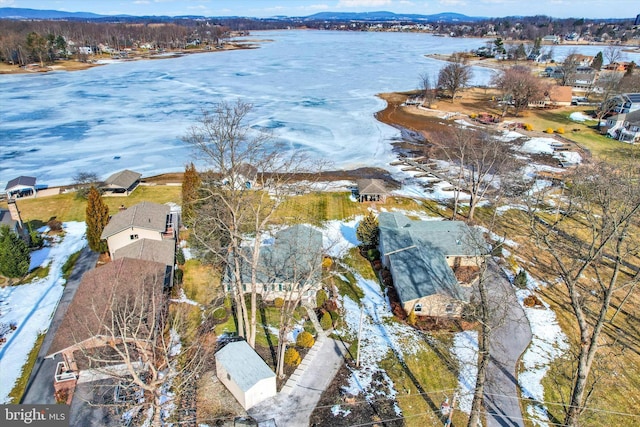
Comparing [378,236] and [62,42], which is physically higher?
[62,42]

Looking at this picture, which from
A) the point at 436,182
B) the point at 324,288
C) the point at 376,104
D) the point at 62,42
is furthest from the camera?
the point at 62,42

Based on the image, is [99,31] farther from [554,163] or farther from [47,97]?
[554,163]

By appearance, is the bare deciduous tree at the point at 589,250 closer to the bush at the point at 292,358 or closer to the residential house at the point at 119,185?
the bush at the point at 292,358

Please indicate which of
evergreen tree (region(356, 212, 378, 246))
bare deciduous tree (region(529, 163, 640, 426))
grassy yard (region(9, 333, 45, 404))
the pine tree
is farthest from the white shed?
the pine tree

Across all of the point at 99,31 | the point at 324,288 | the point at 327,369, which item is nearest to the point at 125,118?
the point at 324,288

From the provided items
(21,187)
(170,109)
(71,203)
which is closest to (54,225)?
(71,203)

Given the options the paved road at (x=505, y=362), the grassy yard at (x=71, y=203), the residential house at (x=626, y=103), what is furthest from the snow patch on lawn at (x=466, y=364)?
the residential house at (x=626, y=103)

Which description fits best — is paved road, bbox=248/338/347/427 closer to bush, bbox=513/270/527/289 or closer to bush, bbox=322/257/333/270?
bush, bbox=322/257/333/270
